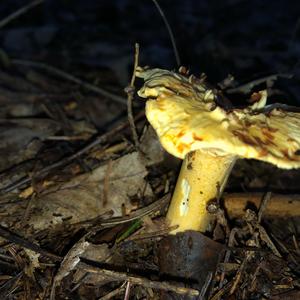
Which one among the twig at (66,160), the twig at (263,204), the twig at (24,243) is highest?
the twig at (66,160)

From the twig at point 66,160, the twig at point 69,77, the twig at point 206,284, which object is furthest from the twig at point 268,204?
the twig at point 69,77

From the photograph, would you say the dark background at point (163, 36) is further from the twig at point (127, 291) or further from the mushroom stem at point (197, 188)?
the twig at point (127, 291)

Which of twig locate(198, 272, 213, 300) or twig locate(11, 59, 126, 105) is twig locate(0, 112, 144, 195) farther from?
twig locate(198, 272, 213, 300)

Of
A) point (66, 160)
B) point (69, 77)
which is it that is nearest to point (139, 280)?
point (66, 160)

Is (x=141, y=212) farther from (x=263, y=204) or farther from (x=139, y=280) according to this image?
(x=263, y=204)

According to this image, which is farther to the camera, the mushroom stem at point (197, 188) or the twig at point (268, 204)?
the twig at point (268, 204)

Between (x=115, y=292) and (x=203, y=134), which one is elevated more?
(x=203, y=134)
